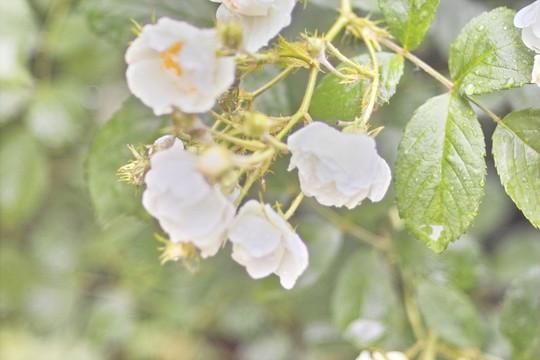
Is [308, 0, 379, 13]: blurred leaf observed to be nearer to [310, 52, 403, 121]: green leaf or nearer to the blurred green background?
the blurred green background

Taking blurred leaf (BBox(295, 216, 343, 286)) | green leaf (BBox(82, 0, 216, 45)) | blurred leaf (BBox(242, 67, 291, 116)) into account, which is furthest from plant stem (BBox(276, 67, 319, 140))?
blurred leaf (BBox(295, 216, 343, 286))

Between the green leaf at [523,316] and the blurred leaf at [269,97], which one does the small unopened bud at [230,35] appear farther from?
the green leaf at [523,316]

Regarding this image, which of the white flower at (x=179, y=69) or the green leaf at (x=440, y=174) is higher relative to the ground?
the white flower at (x=179, y=69)

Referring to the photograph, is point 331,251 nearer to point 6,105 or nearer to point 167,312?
point 167,312

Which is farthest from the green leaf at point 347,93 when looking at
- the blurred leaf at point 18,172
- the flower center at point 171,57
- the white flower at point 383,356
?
the blurred leaf at point 18,172

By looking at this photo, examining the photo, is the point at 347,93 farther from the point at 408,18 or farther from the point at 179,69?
the point at 179,69

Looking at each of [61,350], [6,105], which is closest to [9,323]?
[61,350]
